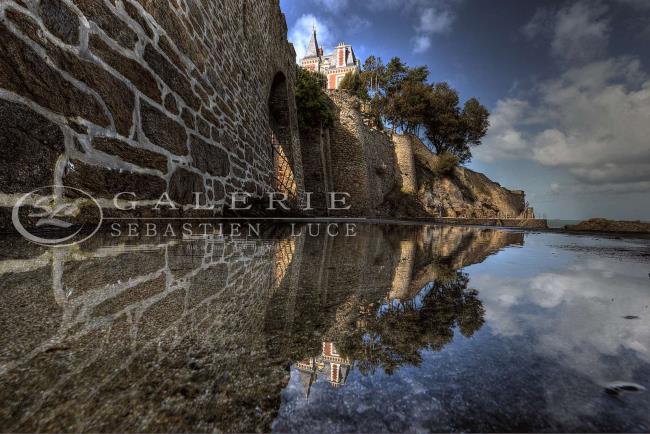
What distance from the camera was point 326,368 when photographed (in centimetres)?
58

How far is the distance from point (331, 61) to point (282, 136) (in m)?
44.8

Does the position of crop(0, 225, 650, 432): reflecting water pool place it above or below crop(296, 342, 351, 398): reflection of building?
above

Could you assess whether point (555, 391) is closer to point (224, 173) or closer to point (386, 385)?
point (386, 385)

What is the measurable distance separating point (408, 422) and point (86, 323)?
0.70 meters

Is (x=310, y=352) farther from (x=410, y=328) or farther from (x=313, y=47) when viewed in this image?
(x=313, y=47)

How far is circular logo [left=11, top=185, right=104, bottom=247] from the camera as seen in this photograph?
1.56 meters

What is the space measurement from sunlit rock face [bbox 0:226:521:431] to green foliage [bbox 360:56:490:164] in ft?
72.8

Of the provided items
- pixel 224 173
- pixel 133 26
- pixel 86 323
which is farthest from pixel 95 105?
pixel 224 173

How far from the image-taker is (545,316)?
2.59 ft

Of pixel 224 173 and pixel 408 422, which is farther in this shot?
pixel 224 173

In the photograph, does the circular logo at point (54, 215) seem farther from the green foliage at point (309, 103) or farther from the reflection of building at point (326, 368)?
the green foliage at point (309, 103)

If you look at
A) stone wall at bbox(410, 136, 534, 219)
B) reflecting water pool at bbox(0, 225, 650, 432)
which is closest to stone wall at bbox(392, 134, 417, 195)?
stone wall at bbox(410, 136, 534, 219)

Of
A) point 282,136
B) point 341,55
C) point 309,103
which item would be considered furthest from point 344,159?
point 341,55

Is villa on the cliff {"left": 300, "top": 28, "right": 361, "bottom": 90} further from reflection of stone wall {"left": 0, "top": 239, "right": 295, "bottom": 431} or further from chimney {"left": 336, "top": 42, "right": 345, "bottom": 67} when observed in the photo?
reflection of stone wall {"left": 0, "top": 239, "right": 295, "bottom": 431}
